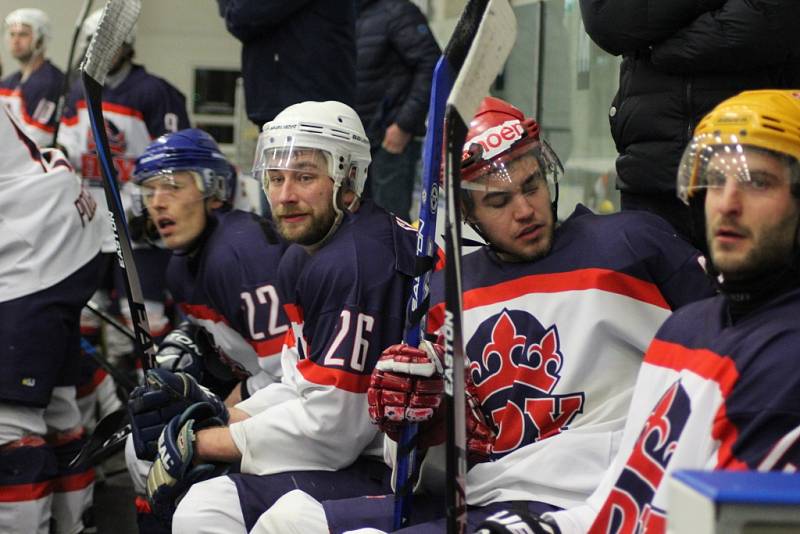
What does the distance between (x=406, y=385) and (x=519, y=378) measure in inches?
8.3

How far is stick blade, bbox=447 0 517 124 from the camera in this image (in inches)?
74.3

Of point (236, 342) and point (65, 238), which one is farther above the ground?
point (65, 238)

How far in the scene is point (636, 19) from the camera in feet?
8.27

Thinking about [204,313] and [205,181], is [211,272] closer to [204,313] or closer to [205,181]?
[204,313]

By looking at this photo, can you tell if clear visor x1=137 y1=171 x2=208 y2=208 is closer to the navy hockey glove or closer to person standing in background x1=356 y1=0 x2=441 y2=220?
the navy hockey glove

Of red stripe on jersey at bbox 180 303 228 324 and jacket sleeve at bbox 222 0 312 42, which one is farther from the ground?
jacket sleeve at bbox 222 0 312 42

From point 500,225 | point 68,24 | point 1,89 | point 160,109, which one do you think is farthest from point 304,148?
point 68,24

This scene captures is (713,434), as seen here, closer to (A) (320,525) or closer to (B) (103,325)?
(A) (320,525)

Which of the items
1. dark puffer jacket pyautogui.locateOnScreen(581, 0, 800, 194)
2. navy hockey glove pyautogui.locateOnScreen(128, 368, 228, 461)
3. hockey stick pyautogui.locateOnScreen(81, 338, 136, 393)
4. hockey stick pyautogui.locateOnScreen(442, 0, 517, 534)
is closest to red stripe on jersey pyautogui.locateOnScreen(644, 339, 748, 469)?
hockey stick pyautogui.locateOnScreen(442, 0, 517, 534)

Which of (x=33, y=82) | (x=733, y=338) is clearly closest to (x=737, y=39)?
(x=733, y=338)

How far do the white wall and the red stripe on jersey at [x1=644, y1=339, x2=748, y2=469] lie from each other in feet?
26.5

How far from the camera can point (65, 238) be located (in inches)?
139

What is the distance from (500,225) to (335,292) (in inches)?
18.1

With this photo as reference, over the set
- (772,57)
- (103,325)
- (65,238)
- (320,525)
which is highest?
(772,57)
